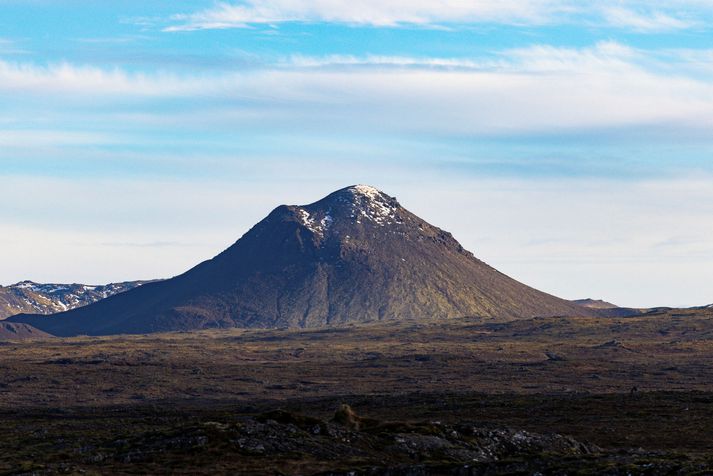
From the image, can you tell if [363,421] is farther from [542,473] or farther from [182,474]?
[542,473]

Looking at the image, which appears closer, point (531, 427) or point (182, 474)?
point (182, 474)

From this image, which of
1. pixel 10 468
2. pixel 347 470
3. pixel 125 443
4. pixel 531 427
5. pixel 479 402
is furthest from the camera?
pixel 479 402

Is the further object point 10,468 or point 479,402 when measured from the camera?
point 479,402

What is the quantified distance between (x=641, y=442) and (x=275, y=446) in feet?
101

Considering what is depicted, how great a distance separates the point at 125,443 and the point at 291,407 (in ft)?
195

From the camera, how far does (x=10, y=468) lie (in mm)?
77500

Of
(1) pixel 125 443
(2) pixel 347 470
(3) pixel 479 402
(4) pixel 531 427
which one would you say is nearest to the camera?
(2) pixel 347 470

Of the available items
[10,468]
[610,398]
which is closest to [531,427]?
[610,398]

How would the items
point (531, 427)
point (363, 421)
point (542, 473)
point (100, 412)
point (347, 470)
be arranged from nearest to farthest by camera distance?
1. point (542, 473)
2. point (347, 470)
3. point (363, 421)
4. point (531, 427)
5. point (100, 412)

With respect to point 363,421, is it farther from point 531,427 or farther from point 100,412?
point 100,412

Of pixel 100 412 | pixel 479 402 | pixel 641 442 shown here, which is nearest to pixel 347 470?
pixel 641 442

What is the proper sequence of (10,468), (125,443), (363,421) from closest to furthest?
(10,468) < (125,443) < (363,421)

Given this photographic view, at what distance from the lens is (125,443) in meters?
84.8

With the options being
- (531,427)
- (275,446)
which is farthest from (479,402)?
(275,446)
